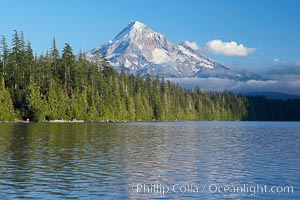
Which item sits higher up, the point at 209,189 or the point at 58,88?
the point at 58,88

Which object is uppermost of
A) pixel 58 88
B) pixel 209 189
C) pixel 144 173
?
pixel 58 88

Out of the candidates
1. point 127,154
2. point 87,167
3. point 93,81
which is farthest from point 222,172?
point 93,81

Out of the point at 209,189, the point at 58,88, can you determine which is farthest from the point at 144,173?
the point at 58,88

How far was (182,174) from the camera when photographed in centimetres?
3428

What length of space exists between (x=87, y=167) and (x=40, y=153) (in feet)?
33.1

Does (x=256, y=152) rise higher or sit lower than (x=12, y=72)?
lower

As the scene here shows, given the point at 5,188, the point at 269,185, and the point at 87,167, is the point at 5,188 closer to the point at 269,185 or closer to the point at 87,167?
the point at 87,167

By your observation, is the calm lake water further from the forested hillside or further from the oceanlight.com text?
the forested hillside

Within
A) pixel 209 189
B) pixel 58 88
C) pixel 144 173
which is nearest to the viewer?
pixel 209 189

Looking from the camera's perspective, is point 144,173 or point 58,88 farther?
point 58,88

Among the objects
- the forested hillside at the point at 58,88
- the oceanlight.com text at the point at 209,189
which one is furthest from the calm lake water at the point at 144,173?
the forested hillside at the point at 58,88

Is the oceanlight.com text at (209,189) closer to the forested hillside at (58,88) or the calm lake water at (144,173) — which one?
the calm lake water at (144,173)

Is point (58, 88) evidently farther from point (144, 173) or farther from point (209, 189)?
point (209, 189)

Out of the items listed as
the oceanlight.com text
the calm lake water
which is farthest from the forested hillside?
the oceanlight.com text
